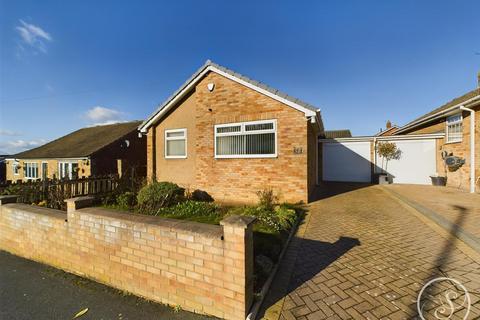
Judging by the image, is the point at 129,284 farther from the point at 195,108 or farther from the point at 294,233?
the point at 195,108

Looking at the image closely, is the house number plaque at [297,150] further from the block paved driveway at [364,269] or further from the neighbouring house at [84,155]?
the neighbouring house at [84,155]

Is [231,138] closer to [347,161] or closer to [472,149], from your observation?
[347,161]

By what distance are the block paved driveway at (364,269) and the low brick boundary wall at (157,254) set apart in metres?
0.64

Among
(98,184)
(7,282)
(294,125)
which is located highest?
(294,125)

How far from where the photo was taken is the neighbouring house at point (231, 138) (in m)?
8.45

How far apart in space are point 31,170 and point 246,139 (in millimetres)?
25356

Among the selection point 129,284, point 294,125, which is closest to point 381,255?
point 129,284

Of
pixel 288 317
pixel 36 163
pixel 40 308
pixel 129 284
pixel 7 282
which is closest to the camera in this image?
pixel 288 317

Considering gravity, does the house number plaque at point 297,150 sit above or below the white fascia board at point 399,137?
below

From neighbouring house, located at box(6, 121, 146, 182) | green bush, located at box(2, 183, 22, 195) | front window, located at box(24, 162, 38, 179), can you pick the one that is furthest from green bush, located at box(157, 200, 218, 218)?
front window, located at box(24, 162, 38, 179)

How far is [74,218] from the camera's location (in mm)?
3957

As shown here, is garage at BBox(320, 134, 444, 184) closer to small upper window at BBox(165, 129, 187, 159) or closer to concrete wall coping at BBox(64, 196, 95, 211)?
small upper window at BBox(165, 129, 187, 159)

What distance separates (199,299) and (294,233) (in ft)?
10.4

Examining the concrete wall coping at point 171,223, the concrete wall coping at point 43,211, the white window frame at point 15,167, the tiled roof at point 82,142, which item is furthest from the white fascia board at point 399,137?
the white window frame at point 15,167
